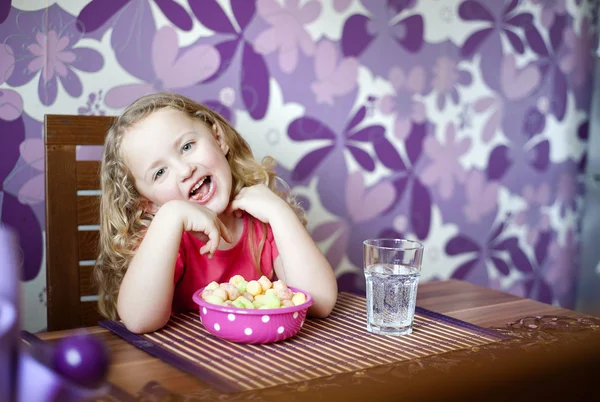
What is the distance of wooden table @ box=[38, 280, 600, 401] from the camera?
0.32 meters

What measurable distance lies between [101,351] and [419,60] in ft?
5.78

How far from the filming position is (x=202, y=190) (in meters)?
1.21

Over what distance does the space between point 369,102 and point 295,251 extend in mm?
947

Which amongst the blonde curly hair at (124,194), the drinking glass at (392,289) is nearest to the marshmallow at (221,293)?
the drinking glass at (392,289)

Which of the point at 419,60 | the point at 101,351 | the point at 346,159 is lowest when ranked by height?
the point at 101,351

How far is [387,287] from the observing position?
97cm

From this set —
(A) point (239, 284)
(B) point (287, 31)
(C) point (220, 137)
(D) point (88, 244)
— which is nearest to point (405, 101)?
(B) point (287, 31)

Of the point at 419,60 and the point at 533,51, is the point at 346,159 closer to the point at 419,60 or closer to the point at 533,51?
the point at 419,60

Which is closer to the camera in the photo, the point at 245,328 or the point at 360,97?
the point at 245,328

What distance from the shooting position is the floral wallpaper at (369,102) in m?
1.52

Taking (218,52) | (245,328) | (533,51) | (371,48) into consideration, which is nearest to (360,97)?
(371,48)

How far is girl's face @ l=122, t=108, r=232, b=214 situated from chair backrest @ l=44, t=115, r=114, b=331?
20 cm

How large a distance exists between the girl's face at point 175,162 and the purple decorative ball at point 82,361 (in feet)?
2.36

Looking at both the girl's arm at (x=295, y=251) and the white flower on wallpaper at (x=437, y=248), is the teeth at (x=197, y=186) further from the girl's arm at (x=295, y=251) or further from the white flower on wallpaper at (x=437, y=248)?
the white flower on wallpaper at (x=437, y=248)
